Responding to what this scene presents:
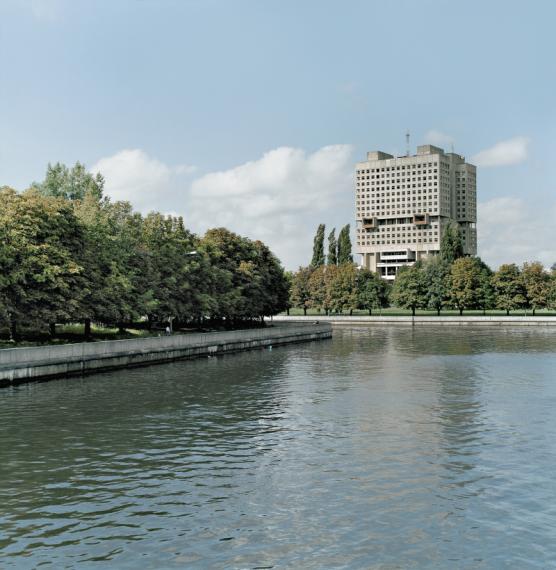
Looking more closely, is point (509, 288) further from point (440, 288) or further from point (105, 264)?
point (105, 264)

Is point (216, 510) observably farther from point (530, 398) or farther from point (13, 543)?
point (530, 398)

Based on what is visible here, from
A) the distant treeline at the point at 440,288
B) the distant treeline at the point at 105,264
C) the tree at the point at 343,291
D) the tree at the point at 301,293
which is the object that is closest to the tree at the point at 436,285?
the distant treeline at the point at 440,288

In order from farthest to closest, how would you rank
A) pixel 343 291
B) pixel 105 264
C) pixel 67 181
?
pixel 343 291 < pixel 67 181 < pixel 105 264

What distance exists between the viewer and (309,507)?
1967 centimetres

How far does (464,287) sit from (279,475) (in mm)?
126889

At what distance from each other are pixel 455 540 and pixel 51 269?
1686 inches

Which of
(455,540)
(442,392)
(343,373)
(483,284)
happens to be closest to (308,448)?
(455,540)

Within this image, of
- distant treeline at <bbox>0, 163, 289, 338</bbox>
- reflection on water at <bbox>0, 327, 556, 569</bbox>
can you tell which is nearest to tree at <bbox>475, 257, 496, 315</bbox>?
distant treeline at <bbox>0, 163, 289, 338</bbox>

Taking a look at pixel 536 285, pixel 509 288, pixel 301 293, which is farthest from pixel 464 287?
pixel 301 293

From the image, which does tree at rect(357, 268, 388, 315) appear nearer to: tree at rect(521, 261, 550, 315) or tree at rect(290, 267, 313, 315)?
tree at rect(290, 267, 313, 315)

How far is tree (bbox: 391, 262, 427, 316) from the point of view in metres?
147

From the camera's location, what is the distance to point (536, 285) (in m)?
137

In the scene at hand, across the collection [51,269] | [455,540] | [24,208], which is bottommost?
[455,540]

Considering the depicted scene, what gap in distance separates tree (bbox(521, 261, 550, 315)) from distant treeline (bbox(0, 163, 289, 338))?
60.9m
